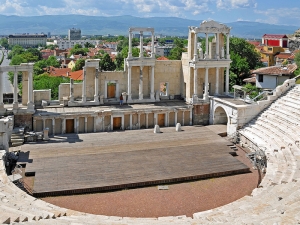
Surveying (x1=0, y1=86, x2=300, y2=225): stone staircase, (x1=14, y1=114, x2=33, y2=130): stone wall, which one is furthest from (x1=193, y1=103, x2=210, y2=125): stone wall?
(x1=14, y1=114, x2=33, y2=130): stone wall

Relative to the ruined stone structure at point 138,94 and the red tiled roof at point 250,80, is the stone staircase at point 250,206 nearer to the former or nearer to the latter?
the ruined stone structure at point 138,94

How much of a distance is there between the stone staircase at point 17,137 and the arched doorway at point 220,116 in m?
15.0

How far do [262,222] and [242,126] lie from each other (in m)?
16.0

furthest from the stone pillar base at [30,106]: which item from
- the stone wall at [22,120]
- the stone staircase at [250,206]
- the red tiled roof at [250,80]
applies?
the red tiled roof at [250,80]

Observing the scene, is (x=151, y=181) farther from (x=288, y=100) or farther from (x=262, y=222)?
(x=288, y=100)

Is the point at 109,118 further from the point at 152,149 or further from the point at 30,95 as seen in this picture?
the point at 152,149

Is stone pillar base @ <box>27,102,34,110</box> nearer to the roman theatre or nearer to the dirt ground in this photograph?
the roman theatre

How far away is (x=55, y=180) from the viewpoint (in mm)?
18719

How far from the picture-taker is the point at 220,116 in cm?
3106

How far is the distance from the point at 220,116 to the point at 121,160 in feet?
40.1

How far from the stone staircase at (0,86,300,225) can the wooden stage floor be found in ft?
7.28

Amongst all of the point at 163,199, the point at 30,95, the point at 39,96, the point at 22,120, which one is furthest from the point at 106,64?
the point at 163,199

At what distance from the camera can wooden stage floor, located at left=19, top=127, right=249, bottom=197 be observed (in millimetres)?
18781

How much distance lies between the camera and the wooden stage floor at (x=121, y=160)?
1878 centimetres
